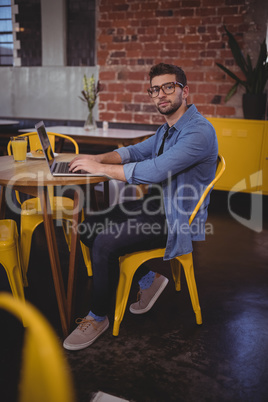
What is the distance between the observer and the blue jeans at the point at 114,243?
1612 millimetres

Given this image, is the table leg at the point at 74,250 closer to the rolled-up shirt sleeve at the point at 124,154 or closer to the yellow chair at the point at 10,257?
the yellow chair at the point at 10,257

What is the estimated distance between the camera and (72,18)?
16.5 feet

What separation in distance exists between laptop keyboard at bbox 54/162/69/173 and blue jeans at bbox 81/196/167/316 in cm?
32

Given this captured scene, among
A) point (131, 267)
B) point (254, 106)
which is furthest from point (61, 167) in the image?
point (254, 106)

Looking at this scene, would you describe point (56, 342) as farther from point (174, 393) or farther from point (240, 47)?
point (240, 47)

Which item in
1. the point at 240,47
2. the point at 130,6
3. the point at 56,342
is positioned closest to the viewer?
the point at 56,342

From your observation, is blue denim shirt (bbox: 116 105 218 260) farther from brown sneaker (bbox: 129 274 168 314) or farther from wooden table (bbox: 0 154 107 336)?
brown sneaker (bbox: 129 274 168 314)

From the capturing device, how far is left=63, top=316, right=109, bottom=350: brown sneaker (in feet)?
5.37

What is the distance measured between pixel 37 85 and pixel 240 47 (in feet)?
9.49

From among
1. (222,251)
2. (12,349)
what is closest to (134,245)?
(12,349)

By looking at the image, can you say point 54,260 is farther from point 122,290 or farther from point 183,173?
point 183,173

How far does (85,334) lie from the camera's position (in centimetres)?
167

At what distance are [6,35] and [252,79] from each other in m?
3.81

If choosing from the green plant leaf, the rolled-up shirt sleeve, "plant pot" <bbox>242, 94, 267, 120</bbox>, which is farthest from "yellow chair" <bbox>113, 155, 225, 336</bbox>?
the green plant leaf
